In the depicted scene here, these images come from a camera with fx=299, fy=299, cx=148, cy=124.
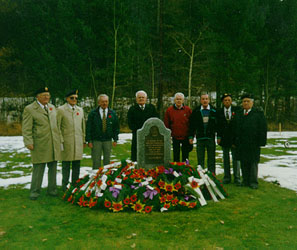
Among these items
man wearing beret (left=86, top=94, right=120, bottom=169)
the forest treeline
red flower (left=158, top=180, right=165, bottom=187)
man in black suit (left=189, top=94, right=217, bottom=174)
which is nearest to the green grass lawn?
red flower (left=158, top=180, right=165, bottom=187)

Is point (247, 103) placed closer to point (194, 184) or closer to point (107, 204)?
point (194, 184)

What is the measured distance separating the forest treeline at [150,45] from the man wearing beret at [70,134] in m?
10.7

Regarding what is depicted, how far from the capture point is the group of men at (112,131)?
19.5 feet

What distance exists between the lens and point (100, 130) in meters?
6.45

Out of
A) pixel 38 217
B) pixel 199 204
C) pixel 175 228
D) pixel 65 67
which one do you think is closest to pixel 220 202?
pixel 199 204

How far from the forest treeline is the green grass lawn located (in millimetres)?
11906

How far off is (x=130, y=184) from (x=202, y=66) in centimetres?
1566

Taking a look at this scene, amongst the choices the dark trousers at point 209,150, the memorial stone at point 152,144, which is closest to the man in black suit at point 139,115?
the memorial stone at point 152,144

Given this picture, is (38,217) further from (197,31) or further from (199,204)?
(197,31)

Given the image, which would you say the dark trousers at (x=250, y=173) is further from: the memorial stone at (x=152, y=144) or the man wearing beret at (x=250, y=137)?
the memorial stone at (x=152, y=144)

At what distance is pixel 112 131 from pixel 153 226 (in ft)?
8.74

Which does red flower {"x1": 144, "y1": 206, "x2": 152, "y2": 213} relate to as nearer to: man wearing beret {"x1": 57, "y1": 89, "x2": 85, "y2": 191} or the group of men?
the group of men

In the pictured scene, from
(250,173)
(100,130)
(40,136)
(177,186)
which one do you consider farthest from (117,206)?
(250,173)

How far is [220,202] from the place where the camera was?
18.9 ft
